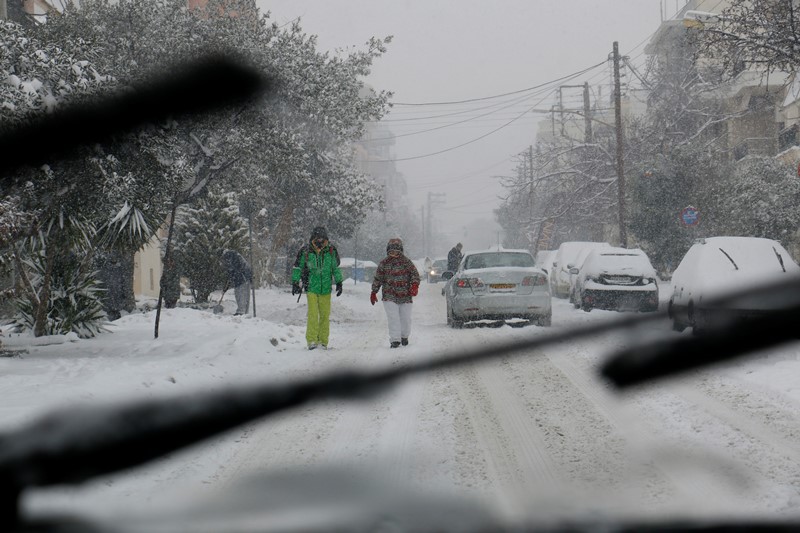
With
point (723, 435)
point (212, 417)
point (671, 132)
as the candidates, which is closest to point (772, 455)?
point (723, 435)

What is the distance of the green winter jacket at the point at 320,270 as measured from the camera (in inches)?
537

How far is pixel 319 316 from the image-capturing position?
45.3ft

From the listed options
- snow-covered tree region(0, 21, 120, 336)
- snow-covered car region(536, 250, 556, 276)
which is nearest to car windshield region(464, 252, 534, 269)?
snow-covered tree region(0, 21, 120, 336)

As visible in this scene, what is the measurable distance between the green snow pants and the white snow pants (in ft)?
3.05

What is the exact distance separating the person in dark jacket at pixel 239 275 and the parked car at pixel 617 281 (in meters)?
7.17

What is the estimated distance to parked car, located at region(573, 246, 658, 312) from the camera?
1839 cm

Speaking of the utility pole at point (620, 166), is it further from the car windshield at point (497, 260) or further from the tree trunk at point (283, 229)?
the car windshield at point (497, 260)

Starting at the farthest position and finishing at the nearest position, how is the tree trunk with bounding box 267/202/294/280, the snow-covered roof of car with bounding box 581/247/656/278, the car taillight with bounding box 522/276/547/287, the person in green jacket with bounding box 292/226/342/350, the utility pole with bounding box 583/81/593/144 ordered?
the utility pole with bounding box 583/81/593/144 → the tree trunk with bounding box 267/202/294/280 → the snow-covered roof of car with bounding box 581/247/656/278 → the car taillight with bounding box 522/276/547/287 → the person in green jacket with bounding box 292/226/342/350

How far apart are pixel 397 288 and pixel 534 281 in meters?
3.83

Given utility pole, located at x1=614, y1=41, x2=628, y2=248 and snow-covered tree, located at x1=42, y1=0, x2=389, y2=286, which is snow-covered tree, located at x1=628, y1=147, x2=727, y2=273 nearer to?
utility pole, located at x1=614, y1=41, x2=628, y2=248

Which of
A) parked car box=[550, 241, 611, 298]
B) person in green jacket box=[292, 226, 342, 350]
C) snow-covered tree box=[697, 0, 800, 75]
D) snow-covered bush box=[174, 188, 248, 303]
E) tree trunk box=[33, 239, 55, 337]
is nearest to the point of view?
tree trunk box=[33, 239, 55, 337]

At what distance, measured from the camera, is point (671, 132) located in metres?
39.6

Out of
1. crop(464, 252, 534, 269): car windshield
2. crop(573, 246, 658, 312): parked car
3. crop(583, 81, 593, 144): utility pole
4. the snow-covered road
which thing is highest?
crop(583, 81, 593, 144): utility pole

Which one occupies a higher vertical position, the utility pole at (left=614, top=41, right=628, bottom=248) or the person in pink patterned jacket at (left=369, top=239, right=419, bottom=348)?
the utility pole at (left=614, top=41, right=628, bottom=248)
